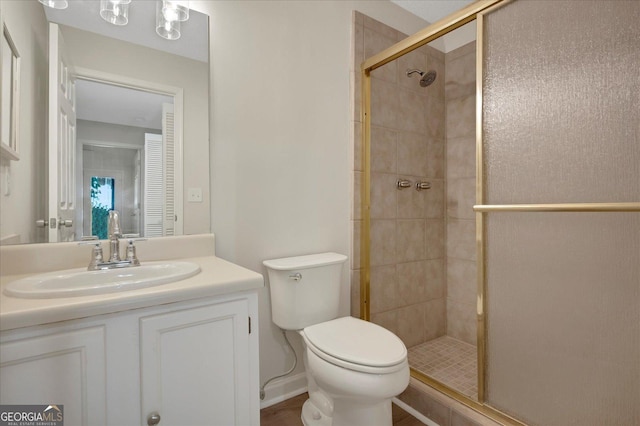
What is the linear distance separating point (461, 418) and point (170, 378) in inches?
49.6

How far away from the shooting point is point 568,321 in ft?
3.76

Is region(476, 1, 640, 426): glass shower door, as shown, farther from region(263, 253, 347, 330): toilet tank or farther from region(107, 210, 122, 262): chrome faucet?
region(107, 210, 122, 262): chrome faucet

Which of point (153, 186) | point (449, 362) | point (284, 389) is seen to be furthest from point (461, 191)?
point (153, 186)

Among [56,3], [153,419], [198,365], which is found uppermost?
[56,3]

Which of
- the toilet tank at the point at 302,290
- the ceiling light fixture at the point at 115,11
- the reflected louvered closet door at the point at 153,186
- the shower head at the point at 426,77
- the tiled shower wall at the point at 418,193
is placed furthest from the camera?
the shower head at the point at 426,77

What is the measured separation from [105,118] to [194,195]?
1.52 ft

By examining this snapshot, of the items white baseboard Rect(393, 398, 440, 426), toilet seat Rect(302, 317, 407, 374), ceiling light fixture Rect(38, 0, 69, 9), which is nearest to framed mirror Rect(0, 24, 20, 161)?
ceiling light fixture Rect(38, 0, 69, 9)

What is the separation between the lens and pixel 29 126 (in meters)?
1.16

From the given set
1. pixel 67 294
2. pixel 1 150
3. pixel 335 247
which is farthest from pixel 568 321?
pixel 1 150

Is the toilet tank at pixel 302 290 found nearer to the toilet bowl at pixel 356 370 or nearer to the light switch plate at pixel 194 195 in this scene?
the toilet bowl at pixel 356 370

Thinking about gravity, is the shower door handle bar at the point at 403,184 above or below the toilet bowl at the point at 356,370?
above

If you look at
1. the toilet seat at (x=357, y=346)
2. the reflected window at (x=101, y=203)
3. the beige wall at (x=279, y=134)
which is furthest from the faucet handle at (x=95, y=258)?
the toilet seat at (x=357, y=346)

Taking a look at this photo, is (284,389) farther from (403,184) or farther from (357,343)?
(403,184)

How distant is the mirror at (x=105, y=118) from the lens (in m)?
1.16
